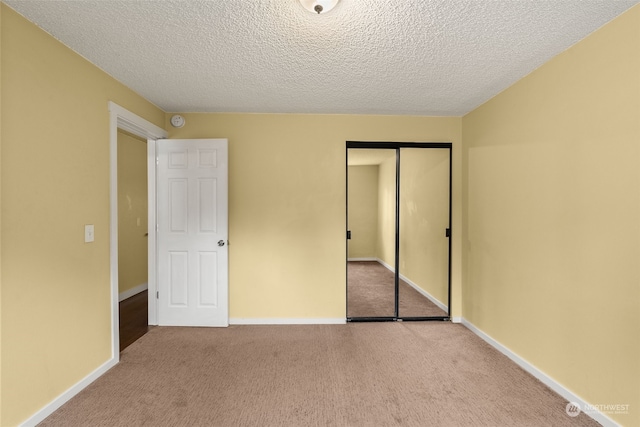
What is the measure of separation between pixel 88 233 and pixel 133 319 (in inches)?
70.6

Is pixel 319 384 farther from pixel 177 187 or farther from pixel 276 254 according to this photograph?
pixel 177 187

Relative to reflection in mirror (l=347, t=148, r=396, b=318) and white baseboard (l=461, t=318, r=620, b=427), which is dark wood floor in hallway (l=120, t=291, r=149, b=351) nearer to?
reflection in mirror (l=347, t=148, r=396, b=318)

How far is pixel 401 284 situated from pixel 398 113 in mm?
2088

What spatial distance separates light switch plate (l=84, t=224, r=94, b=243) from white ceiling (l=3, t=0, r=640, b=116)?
1.24 metres

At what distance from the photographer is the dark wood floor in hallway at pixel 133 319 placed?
9.93 feet

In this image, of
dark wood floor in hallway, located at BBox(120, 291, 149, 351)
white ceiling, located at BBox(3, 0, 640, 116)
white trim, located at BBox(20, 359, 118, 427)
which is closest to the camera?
white ceiling, located at BBox(3, 0, 640, 116)

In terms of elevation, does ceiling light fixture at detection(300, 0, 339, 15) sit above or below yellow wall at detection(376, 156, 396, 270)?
above

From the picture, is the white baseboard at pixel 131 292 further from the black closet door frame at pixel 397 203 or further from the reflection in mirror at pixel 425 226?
the reflection in mirror at pixel 425 226

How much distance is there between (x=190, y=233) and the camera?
3.28 metres

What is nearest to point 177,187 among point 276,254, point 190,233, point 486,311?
point 190,233

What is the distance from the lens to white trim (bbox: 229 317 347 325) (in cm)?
337

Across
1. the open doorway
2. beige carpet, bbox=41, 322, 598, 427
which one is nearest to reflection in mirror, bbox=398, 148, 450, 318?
beige carpet, bbox=41, 322, 598, 427

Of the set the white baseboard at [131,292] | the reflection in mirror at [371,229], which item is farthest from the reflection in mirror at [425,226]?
the white baseboard at [131,292]

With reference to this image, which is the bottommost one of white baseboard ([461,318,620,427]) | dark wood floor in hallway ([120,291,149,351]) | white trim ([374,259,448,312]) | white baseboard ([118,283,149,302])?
dark wood floor in hallway ([120,291,149,351])
